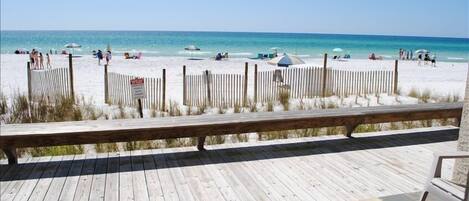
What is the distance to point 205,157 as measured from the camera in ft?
15.2

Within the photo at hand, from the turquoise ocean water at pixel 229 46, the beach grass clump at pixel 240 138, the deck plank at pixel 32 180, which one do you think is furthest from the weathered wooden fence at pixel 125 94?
the turquoise ocean water at pixel 229 46

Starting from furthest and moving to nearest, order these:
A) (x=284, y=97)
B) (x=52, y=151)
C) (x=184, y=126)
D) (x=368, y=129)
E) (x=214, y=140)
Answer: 1. (x=284, y=97)
2. (x=368, y=129)
3. (x=214, y=140)
4. (x=52, y=151)
5. (x=184, y=126)

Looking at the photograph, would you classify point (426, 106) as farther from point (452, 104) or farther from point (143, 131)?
point (143, 131)

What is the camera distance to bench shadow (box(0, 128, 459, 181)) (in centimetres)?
412

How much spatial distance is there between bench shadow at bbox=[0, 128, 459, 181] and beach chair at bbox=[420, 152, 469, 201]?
7.13 ft

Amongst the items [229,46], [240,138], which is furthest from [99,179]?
[229,46]

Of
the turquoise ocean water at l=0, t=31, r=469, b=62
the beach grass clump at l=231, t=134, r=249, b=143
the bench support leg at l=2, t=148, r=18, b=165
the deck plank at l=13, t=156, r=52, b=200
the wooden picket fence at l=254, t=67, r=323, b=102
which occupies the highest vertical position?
the turquoise ocean water at l=0, t=31, r=469, b=62

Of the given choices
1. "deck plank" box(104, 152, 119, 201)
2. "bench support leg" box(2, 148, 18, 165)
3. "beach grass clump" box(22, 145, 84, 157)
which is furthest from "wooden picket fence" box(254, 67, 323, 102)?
"bench support leg" box(2, 148, 18, 165)

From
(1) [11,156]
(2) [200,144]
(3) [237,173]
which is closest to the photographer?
(3) [237,173]

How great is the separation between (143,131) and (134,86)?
79.1 inches

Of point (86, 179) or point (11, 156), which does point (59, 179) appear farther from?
point (11, 156)

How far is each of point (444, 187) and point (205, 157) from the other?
2.65m

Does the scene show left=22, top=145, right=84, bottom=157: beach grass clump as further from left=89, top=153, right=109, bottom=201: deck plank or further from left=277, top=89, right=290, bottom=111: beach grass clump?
left=277, top=89, right=290, bottom=111: beach grass clump

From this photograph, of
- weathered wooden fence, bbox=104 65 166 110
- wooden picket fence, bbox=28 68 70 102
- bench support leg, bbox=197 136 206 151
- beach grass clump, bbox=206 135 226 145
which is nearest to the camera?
bench support leg, bbox=197 136 206 151
